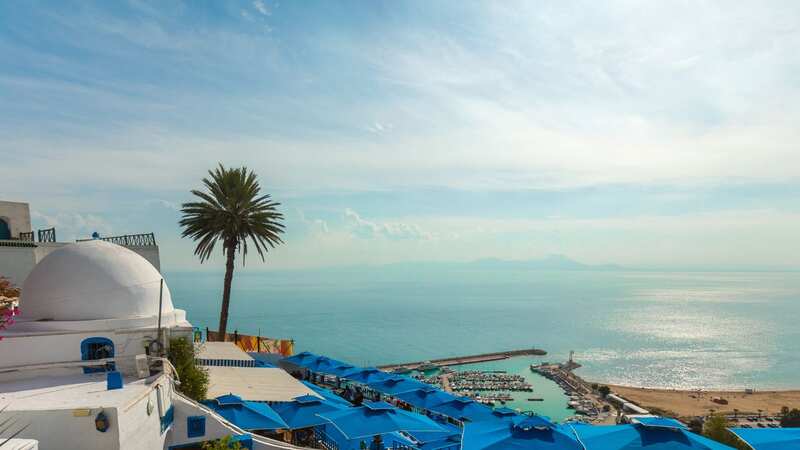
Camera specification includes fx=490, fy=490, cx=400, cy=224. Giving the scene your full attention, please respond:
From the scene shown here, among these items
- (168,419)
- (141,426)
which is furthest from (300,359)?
(141,426)

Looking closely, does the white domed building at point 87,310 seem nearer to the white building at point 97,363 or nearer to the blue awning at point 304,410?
the white building at point 97,363

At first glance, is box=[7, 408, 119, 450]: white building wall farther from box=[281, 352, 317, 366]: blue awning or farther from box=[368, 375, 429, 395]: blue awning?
box=[281, 352, 317, 366]: blue awning

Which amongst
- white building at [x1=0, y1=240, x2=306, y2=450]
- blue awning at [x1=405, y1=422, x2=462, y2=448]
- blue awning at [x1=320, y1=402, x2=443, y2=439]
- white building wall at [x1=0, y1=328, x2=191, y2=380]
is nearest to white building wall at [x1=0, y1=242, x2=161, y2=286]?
white building at [x1=0, y1=240, x2=306, y2=450]

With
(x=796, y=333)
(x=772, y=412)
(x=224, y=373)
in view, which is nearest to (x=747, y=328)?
(x=796, y=333)

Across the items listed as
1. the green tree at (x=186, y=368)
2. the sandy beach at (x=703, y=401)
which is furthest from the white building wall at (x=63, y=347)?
the sandy beach at (x=703, y=401)

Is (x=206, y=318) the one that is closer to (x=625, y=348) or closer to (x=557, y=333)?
(x=557, y=333)

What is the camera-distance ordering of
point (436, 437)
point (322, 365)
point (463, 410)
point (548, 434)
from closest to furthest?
point (548, 434), point (436, 437), point (463, 410), point (322, 365)

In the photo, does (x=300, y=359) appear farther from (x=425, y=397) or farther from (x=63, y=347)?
(x=63, y=347)
